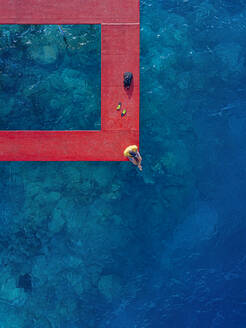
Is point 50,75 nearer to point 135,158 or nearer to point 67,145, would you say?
point 67,145

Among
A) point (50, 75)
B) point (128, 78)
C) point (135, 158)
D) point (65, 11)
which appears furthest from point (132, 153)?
point (65, 11)

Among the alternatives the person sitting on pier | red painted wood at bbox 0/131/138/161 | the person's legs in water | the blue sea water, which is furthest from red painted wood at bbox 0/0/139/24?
the person's legs in water

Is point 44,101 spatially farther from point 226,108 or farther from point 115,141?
point 226,108

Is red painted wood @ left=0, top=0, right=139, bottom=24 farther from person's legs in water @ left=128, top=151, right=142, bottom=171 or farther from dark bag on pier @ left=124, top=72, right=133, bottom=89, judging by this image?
person's legs in water @ left=128, top=151, right=142, bottom=171

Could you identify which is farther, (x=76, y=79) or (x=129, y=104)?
(x=76, y=79)

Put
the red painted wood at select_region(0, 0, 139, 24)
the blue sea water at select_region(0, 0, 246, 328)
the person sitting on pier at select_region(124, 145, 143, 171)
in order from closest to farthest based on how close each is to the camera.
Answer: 1. the red painted wood at select_region(0, 0, 139, 24)
2. the person sitting on pier at select_region(124, 145, 143, 171)
3. the blue sea water at select_region(0, 0, 246, 328)

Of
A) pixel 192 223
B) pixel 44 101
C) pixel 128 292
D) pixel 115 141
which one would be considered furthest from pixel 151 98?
pixel 128 292

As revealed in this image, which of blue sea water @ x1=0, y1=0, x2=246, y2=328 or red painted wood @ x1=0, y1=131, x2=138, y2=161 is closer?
red painted wood @ x1=0, y1=131, x2=138, y2=161
